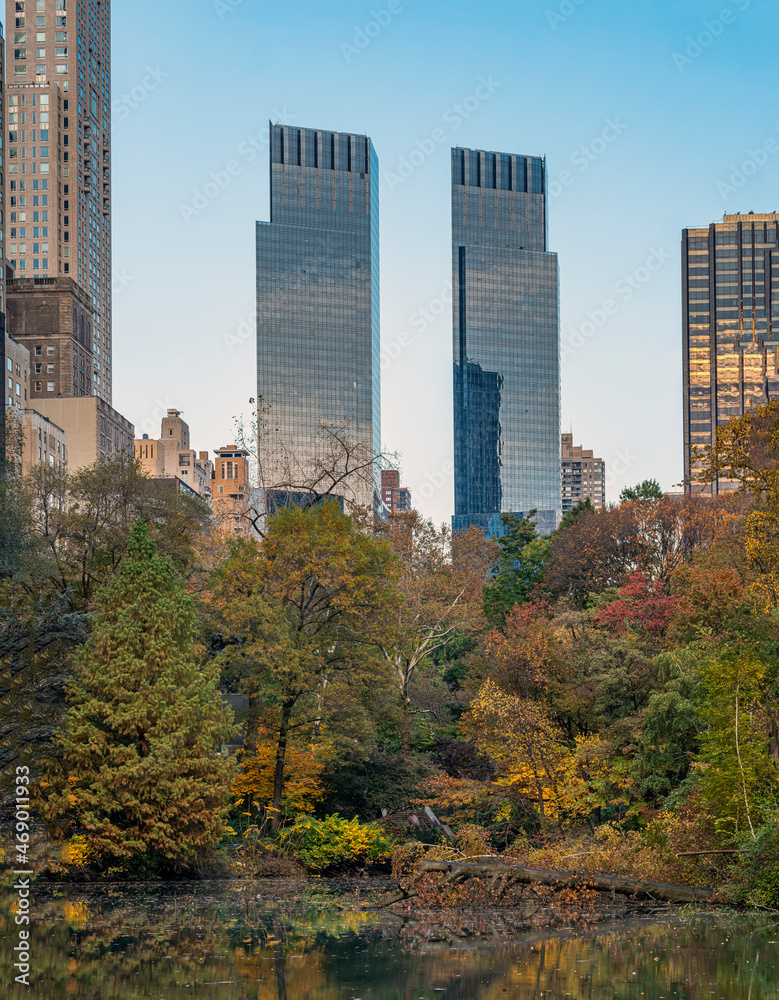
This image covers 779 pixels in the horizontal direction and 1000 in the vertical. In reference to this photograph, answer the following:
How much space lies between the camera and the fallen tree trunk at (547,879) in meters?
22.8

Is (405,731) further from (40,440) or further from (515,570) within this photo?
(40,440)

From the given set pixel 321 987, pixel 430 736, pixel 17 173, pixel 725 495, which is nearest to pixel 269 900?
pixel 321 987

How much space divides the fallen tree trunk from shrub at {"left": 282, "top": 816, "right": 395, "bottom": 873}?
10.7m

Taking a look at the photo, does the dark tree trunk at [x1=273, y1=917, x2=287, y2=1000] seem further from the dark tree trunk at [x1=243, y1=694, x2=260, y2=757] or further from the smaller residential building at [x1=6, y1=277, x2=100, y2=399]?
the smaller residential building at [x1=6, y1=277, x2=100, y2=399]

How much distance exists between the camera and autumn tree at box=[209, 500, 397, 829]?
36.0 m

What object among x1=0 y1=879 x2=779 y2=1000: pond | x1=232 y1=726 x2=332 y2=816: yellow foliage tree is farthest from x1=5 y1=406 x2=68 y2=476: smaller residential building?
x1=0 y1=879 x2=779 y2=1000: pond

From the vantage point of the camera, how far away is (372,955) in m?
18.5

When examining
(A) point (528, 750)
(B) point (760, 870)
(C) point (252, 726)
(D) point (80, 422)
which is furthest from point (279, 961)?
(D) point (80, 422)

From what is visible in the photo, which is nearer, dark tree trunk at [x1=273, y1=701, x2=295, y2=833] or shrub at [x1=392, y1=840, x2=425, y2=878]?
shrub at [x1=392, y1=840, x2=425, y2=878]

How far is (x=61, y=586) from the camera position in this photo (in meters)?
38.0

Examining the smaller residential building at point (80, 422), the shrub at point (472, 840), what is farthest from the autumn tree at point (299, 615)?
the smaller residential building at point (80, 422)

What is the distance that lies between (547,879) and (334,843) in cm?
1263

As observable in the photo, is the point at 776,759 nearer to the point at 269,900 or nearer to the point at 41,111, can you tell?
the point at 269,900

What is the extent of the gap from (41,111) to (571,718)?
184513 mm
